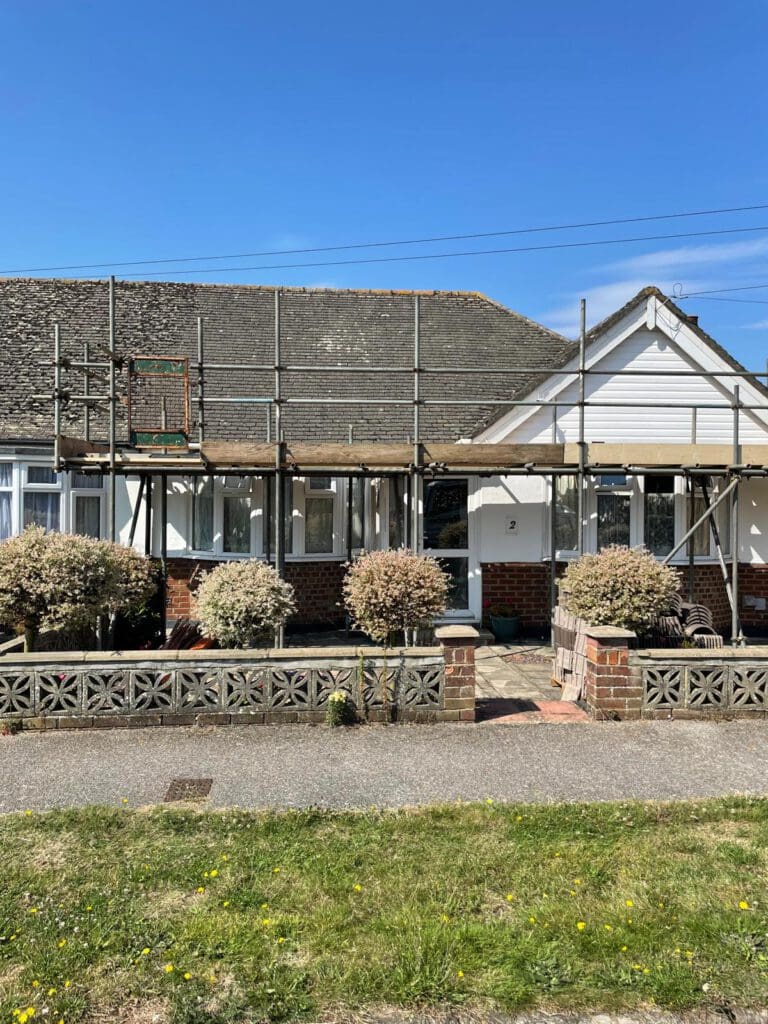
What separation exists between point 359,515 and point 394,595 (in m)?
6.08

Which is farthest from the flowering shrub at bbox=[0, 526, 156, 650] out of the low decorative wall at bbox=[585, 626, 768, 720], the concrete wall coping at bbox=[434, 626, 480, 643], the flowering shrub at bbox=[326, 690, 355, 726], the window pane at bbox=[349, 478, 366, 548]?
the window pane at bbox=[349, 478, 366, 548]

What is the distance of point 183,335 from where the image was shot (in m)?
15.5

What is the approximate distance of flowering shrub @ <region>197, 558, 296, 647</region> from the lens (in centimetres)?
697

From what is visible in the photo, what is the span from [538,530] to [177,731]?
7.29 meters

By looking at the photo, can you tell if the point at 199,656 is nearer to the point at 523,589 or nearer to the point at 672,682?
the point at 672,682

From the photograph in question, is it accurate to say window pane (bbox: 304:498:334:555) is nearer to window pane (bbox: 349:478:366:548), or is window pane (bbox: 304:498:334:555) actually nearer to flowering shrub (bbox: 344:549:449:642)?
window pane (bbox: 349:478:366:548)

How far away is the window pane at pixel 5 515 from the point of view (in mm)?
12141

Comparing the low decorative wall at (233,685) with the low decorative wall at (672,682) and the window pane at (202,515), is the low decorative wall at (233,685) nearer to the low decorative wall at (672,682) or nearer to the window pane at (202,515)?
the low decorative wall at (672,682)

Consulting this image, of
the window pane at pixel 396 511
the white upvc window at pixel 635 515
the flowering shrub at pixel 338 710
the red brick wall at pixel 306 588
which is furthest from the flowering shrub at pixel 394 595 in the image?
the white upvc window at pixel 635 515

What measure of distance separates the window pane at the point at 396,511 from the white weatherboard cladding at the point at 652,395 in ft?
10.0

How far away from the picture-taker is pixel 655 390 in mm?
12000

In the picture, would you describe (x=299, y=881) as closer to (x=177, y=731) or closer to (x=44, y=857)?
(x=44, y=857)

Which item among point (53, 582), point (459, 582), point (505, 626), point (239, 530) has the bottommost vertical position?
point (505, 626)

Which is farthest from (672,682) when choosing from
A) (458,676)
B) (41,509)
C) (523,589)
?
(41,509)
